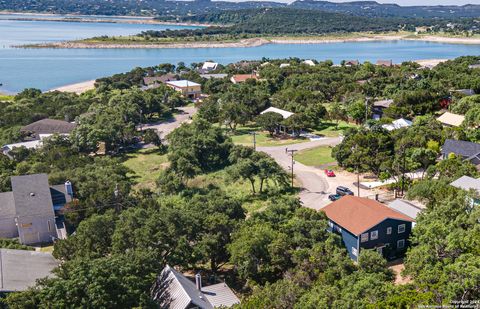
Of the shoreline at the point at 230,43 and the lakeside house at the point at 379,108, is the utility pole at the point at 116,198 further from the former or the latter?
the shoreline at the point at 230,43

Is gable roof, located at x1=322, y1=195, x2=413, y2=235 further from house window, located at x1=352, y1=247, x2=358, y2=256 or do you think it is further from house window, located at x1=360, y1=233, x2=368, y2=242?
house window, located at x1=352, y1=247, x2=358, y2=256

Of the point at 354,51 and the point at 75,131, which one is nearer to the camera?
the point at 75,131

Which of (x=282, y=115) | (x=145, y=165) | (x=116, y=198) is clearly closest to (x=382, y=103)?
(x=282, y=115)

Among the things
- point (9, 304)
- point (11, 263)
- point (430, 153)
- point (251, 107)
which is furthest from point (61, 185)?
point (251, 107)

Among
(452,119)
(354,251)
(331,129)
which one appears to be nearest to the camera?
(354,251)

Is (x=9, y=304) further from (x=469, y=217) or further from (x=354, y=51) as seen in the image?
(x=354, y=51)

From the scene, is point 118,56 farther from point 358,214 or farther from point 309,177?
point 358,214
